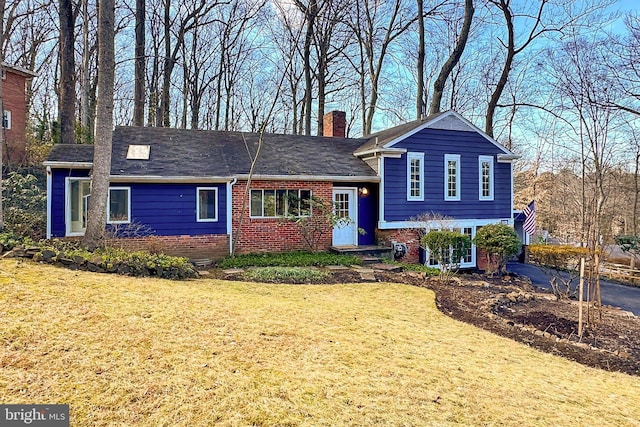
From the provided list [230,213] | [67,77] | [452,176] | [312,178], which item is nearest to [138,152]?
[230,213]

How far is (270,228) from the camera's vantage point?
12.8 m

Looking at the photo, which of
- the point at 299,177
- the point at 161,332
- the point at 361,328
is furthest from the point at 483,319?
the point at 299,177

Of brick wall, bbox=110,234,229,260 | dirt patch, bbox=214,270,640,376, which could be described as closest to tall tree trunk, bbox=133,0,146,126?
brick wall, bbox=110,234,229,260

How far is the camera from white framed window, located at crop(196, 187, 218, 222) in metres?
12.1

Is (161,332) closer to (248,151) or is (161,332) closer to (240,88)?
(248,151)

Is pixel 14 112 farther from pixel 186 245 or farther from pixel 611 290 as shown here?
pixel 611 290

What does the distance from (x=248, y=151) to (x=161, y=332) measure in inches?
407

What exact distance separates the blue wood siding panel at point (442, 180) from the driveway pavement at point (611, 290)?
2.46 meters

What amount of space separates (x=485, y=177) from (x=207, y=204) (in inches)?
415

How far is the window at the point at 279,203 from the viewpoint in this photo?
12766mm

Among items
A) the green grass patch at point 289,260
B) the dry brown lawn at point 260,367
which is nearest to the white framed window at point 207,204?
the green grass patch at point 289,260

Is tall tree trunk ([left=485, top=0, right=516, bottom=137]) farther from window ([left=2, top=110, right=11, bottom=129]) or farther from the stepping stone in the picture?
window ([left=2, top=110, right=11, bottom=129])

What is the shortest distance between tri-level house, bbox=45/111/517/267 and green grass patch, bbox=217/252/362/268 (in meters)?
0.60

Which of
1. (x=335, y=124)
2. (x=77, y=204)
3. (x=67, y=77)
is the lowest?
(x=77, y=204)
